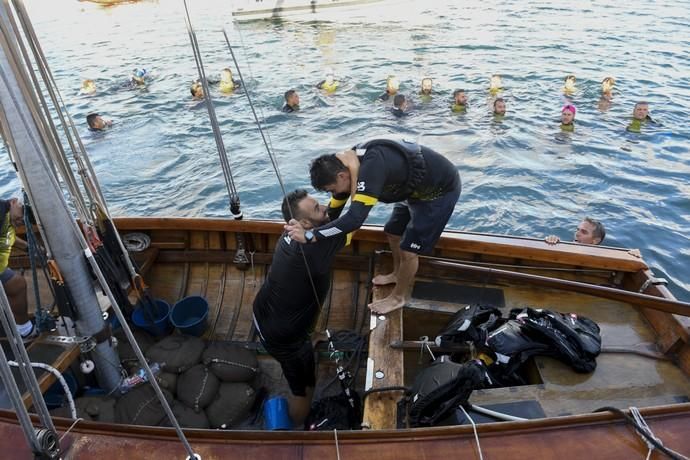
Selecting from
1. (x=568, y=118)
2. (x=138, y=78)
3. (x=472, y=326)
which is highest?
(x=138, y=78)

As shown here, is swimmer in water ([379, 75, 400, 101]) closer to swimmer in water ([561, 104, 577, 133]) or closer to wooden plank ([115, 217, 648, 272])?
swimmer in water ([561, 104, 577, 133])

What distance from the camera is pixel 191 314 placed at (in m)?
4.53

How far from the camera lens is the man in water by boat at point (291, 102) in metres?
12.3

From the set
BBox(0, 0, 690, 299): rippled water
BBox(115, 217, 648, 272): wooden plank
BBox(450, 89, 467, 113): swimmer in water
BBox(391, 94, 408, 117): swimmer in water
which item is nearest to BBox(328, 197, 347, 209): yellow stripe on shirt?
BBox(115, 217, 648, 272): wooden plank

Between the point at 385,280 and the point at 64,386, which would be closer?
the point at 64,386

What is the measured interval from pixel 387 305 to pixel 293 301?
2.76ft

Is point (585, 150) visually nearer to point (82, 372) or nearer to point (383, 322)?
point (383, 322)

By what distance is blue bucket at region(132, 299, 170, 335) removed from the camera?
420 cm

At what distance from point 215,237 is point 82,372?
1.67 meters

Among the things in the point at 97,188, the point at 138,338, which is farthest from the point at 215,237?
the point at 97,188

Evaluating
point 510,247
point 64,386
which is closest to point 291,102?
point 510,247

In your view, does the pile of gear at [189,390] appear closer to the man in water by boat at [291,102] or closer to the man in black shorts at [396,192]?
the man in black shorts at [396,192]

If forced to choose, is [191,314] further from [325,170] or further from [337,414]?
[325,170]

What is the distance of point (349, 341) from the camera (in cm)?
395
